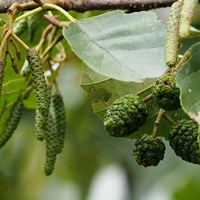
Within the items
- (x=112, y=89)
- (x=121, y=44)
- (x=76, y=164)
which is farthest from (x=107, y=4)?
→ (x=76, y=164)

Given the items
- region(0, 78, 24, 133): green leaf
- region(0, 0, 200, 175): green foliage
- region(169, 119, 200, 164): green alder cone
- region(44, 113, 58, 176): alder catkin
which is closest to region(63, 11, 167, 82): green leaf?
region(0, 0, 200, 175): green foliage

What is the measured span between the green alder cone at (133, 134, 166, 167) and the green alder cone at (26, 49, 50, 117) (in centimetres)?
20

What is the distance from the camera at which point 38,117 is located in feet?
5.94

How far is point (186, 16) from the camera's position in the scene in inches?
53.4

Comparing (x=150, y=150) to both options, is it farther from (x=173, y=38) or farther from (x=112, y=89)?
(x=112, y=89)

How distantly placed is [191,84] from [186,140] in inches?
4.0

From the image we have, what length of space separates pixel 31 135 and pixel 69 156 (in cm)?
25

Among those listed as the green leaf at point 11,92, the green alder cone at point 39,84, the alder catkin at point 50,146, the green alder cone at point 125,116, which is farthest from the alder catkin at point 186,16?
the green leaf at point 11,92

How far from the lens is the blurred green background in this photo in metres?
3.82

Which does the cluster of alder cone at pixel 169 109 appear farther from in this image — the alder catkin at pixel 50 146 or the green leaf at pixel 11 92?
the green leaf at pixel 11 92

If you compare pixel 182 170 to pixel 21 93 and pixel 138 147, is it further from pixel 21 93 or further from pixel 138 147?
pixel 138 147

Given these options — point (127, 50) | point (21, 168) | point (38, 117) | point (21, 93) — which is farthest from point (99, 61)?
point (21, 168)

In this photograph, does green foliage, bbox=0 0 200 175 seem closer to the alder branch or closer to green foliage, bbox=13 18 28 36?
the alder branch

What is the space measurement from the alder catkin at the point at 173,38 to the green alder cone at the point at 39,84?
0.90 feet
